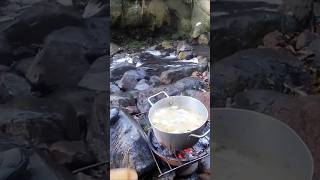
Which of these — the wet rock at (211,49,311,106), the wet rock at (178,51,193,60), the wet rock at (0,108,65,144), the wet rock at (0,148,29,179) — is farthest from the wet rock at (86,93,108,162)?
the wet rock at (178,51,193,60)

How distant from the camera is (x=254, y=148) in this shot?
196 centimetres

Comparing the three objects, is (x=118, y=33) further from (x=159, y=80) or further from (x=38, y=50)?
(x=38, y=50)

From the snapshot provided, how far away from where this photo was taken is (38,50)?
188 centimetres

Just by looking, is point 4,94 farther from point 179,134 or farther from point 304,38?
point 304,38

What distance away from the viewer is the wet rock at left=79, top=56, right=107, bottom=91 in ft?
6.25

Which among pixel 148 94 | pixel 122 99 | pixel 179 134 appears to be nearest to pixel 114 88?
pixel 122 99

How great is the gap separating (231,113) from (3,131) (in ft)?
3.31

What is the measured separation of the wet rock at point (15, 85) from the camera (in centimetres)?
188

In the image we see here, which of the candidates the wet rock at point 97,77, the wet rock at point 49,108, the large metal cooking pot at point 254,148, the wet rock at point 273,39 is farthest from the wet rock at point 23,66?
the wet rock at point 273,39

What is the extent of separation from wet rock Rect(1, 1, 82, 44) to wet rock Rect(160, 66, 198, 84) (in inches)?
25.8

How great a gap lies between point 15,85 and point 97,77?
1.19 feet

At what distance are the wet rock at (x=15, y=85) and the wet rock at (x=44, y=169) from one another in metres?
0.26

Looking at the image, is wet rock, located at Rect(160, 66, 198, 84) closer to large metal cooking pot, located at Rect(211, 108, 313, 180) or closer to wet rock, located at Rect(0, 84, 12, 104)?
large metal cooking pot, located at Rect(211, 108, 313, 180)

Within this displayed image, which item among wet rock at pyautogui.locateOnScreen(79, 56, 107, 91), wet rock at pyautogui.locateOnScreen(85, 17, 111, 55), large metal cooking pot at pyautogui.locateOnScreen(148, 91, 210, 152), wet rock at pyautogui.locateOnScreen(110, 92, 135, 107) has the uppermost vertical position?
wet rock at pyautogui.locateOnScreen(85, 17, 111, 55)
